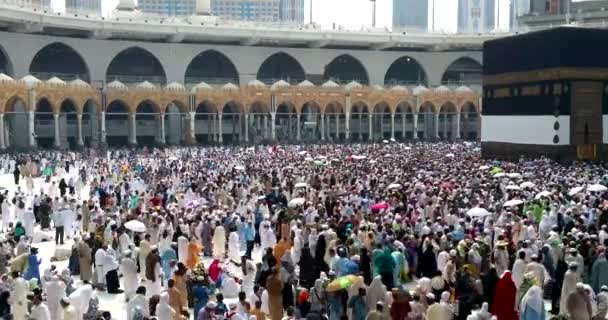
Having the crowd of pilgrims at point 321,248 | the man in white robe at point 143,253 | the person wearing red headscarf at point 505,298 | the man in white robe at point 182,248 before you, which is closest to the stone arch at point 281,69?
the crowd of pilgrims at point 321,248

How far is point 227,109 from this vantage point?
135 feet

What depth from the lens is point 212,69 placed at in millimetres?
44500

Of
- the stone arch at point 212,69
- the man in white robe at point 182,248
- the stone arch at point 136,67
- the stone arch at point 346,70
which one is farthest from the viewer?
the stone arch at point 346,70

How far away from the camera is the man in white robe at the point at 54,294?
7766 mm

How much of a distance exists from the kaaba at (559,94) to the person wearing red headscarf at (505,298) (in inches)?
686

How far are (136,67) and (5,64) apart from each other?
7997 mm

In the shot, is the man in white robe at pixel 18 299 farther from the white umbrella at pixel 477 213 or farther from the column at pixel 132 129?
the column at pixel 132 129

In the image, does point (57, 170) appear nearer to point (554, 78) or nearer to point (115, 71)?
point (554, 78)

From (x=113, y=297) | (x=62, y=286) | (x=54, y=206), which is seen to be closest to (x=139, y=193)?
(x=54, y=206)

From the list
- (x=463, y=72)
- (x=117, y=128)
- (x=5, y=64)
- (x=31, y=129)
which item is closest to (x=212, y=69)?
(x=117, y=128)

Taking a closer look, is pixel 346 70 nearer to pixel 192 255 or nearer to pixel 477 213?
pixel 477 213

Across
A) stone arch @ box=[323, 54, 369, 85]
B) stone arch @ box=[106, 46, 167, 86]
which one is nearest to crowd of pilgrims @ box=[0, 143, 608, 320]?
stone arch @ box=[106, 46, 167, 86]

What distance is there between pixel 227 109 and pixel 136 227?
3094cm

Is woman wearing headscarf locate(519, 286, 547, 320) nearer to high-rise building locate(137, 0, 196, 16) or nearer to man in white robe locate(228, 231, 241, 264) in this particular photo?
man in white robe locate(228, 231, 241, 264)
